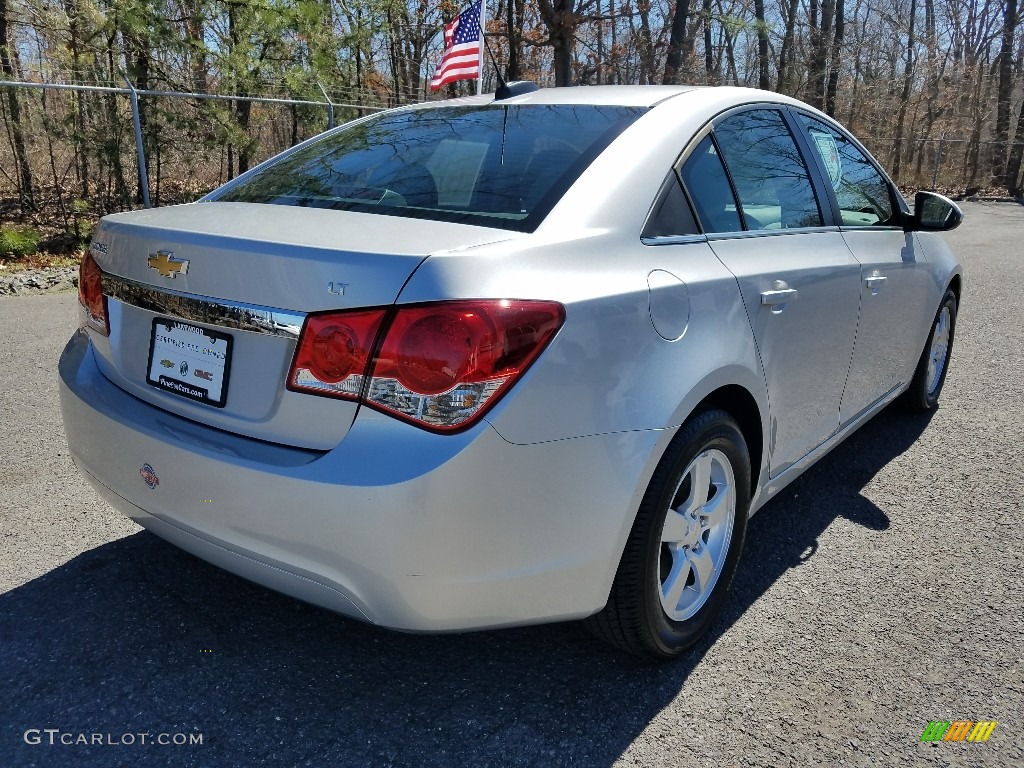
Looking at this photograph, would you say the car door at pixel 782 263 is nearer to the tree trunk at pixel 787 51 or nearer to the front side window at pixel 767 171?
the front side window at pixel 767 171

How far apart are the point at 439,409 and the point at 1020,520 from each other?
9.50 ft

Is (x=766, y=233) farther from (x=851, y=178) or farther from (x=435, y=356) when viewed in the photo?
(x=435, y=356)

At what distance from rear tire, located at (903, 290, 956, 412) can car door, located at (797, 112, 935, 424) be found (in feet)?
1.40

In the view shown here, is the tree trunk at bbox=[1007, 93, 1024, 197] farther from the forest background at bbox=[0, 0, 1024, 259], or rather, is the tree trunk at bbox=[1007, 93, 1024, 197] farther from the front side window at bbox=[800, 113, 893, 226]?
the front side window at bbox=[800, 113, 893, 226]

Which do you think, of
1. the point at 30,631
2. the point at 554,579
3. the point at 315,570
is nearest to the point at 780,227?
the point at 554,579

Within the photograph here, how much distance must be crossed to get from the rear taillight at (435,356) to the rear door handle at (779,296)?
3.38 ft

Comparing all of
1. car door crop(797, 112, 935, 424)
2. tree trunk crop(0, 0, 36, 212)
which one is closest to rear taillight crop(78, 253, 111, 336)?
car door crop(797, 112, 935, 424)

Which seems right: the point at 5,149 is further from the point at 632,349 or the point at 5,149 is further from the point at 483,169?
the point at 632,349

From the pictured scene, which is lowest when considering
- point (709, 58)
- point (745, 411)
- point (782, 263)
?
point (745, 411)

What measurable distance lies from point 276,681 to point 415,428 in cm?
98

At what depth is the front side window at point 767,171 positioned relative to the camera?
2.72m

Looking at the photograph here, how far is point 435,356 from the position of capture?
1.72 m

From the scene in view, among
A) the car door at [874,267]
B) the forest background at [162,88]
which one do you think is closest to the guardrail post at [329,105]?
the forest background at [162,88]

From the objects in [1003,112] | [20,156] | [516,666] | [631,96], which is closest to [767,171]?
[631,96]
